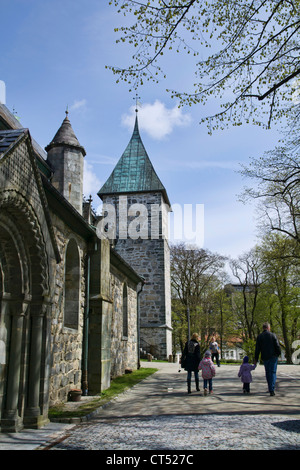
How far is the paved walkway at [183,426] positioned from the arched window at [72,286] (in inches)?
82.1

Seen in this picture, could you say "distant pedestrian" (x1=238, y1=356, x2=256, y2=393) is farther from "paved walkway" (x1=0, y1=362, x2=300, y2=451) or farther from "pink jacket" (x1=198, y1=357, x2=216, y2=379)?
"pink jacket" (x1=198, y1=357, x2=216, y2=379)

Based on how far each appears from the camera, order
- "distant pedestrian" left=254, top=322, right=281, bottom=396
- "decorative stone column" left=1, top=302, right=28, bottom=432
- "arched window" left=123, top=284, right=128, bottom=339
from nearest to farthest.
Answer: "decorative stone column" left=1, top=302, right=28, bottom=432
"distant pedestrian" left=254, top=322, right=281, bottom=396
"arched window" left=123, top=284, right=128, bottom=339

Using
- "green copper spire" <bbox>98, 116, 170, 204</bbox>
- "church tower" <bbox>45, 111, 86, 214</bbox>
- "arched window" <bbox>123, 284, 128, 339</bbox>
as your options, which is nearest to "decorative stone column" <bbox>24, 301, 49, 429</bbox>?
"church tower" <bbox>45, 111, 86, 214</bbox>

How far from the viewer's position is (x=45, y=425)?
20.8 feet

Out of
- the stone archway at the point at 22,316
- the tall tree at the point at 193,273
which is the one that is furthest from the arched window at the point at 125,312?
the tall tree at the point at 193,273

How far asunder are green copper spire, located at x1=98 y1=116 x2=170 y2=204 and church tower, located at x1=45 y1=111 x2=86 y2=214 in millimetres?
14199

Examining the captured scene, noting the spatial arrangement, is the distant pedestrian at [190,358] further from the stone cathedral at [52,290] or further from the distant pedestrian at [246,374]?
the stone cathedral at [52,290]

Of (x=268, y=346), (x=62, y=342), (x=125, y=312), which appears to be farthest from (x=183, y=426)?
(x=125, y=312)

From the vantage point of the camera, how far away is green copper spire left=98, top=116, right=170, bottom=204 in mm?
28391

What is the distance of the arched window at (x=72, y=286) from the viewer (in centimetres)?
945

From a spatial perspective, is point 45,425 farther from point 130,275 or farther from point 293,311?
point 293,311

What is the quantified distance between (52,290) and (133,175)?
23.0m

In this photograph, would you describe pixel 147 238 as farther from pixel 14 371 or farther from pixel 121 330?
pixel 14 371

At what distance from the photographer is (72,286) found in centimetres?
962
